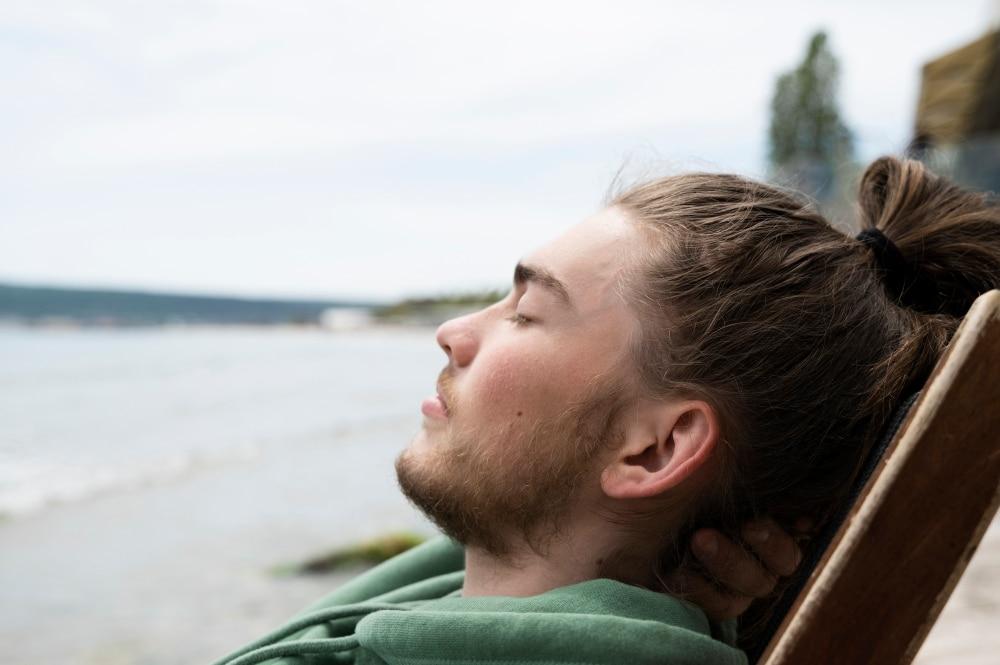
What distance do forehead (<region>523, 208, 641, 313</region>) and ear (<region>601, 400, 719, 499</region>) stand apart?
0.60ft

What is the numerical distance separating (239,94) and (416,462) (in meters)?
27.3

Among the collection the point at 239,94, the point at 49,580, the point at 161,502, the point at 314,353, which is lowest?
the point at 314,353

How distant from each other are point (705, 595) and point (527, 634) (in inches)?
13.1

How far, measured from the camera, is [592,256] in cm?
132

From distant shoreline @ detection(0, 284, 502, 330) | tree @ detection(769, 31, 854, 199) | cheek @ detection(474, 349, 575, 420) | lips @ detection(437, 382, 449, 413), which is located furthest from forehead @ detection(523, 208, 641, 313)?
distant shoreline @ detection(0, 284, 502, 330)

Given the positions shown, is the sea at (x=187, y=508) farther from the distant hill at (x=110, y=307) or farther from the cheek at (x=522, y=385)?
the distant hill at (x=110, y=307)

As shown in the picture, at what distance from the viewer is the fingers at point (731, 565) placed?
1.22 metres

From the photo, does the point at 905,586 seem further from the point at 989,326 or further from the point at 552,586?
the point at 552,586

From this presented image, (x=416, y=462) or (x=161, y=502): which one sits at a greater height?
(x=416, y=462)

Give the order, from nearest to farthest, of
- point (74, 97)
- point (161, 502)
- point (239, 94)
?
point (161, 502) < point (74, 97) < point (239, 94)

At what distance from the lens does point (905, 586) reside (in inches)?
36.3

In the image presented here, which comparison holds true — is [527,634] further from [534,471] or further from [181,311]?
[181,311]

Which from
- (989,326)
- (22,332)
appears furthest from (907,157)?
(22,332)

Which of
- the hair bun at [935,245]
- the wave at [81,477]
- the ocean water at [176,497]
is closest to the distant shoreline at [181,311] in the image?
the ocean water at [176,497]
